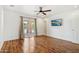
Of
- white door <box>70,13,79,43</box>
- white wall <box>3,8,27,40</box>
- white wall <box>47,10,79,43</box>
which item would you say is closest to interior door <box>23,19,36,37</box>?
white wall <box>3,8,27,40</box>

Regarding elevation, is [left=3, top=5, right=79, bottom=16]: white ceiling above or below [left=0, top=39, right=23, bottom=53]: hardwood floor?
above

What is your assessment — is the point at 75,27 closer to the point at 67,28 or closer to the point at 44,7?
the point at 67,28

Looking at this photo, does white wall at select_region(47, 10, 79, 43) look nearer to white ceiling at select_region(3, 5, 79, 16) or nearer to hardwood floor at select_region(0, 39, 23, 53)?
white ceiling at select_region(3, 5, 79, 16)

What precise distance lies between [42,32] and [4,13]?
3.18 ft

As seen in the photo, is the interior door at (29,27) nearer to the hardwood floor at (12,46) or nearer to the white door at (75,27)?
the hardwood floor at (12,46)

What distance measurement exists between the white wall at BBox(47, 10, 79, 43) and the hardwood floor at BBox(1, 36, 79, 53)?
12 cm

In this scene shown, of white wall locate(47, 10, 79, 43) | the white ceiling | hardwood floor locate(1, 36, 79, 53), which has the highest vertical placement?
the white ceiling

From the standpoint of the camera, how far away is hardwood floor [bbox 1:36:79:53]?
157cm

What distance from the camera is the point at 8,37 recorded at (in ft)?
5.43

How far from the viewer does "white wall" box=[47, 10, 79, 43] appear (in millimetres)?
1609

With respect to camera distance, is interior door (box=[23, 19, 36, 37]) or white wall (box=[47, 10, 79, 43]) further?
interior door (box=[23, 19, 36, 37])

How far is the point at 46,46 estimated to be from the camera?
5.60 feet
